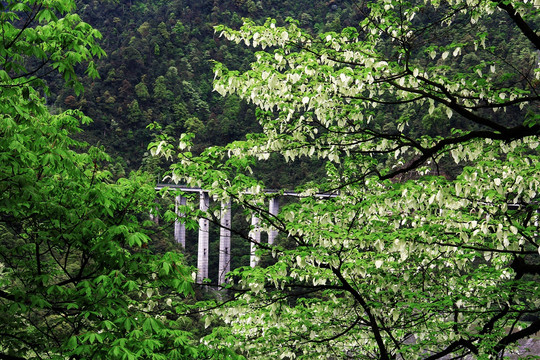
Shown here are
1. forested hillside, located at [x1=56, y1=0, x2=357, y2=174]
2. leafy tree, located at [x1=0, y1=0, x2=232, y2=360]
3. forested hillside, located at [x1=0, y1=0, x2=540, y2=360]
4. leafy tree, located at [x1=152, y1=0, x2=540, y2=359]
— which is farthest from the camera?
forested hillside, located at [x1=56, y1=0, x2=357, y2=174]

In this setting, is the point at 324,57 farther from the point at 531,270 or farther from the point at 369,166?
the point at 531,270

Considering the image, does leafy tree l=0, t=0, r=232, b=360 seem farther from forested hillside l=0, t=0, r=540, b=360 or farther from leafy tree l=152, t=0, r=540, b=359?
leafy tree l=152, t=0, r=540, b=359

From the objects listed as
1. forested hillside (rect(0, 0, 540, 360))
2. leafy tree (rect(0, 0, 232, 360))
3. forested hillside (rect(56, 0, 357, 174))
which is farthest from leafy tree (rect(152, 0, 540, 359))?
Answer: forested hillside (rect(56, 0, 357, 174))

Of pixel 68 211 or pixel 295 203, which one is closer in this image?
pixel 68 211

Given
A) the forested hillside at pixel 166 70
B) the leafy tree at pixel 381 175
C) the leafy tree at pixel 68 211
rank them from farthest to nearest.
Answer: the forested hillside at pixel 166 70 → the leafy tree at pixel 381 175 → the leafy tree at pixel 68 211

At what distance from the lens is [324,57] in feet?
18.8

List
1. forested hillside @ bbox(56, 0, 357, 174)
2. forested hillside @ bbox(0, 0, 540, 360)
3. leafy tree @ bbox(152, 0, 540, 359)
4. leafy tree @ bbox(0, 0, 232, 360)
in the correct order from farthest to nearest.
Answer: forested hillside @ bbox(56, 0, 357, 174)
leafy tree @ bbox(152, 0, 540, 359)
forested hillside @ bbox(0, 0, 540, 360)
leafy tree @ bbox(0, 0, 232, 360)

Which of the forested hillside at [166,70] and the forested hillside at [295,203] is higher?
the forested hillside at [166,70]

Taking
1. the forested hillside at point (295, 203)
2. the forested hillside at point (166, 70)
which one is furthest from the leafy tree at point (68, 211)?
the forested hillside at point (166, 70)

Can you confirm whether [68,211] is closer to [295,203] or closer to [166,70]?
[295,203]

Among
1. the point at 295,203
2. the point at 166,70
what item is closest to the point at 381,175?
the point at 295,203

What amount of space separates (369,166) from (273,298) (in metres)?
2.47

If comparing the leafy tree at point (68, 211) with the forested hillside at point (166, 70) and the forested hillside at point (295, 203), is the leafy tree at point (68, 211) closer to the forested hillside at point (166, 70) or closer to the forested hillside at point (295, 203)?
the forested hillside at point (295, 203)

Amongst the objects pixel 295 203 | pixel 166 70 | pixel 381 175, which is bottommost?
pixel 295 203
